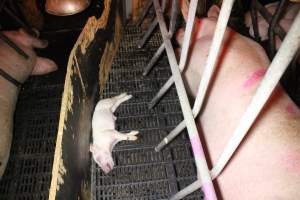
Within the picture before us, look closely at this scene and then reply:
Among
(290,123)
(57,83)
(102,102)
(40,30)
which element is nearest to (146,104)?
(102,102)

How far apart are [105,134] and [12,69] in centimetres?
108

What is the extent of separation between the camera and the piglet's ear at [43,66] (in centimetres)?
262

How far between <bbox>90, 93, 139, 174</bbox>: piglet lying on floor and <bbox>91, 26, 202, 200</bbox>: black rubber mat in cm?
9

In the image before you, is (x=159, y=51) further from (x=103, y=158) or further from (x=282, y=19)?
(x=282, y=19)

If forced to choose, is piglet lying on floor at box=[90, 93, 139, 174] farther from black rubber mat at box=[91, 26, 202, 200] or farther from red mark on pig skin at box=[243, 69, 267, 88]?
red mark on pig skin at box=[243, 69, 267, 88]

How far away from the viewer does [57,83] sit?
2604 mm

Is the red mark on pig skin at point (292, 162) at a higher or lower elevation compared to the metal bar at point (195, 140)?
higher

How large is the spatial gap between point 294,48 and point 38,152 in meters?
1.91

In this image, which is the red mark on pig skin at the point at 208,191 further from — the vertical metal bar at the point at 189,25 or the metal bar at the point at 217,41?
the vertical metal bar at the point at 189,25

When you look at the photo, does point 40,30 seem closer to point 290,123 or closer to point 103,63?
point 103,63

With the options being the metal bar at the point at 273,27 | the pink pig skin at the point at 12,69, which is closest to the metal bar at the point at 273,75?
the metal bar at the point at 273,27

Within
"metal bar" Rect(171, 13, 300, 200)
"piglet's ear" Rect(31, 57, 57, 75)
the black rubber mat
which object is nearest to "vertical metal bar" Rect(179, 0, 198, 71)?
the black rubber mat

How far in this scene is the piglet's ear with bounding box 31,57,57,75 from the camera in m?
2.62

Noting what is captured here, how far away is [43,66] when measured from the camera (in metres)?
2.63
